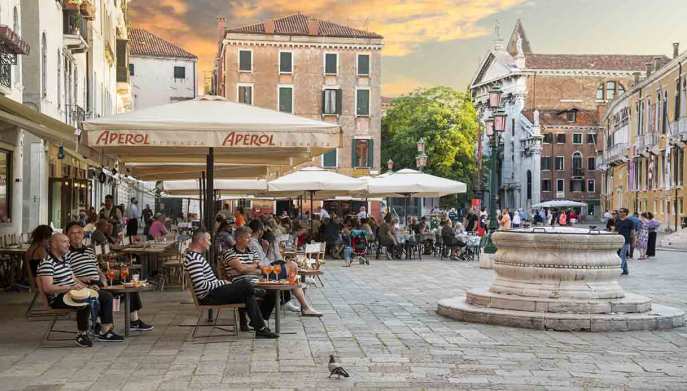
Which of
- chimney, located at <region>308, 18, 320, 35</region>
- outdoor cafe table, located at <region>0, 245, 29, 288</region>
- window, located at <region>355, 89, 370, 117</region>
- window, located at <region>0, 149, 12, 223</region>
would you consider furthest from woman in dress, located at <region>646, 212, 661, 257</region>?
chimney, located at <region>308, 18, 320, 35</region>

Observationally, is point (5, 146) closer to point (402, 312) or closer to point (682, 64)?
point (402, 312)

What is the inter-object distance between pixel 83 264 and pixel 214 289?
5.15ft

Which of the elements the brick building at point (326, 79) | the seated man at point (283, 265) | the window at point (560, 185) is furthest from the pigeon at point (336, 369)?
the window at point (560, 185)

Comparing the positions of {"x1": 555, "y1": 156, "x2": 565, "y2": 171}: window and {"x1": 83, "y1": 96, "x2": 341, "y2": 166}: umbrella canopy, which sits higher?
{"x1": 555, "y1": 156, "x2": 565, "y2": 171}: window

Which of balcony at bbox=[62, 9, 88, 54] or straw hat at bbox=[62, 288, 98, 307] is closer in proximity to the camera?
straw hat at bbox=[62, 288, 98, 307]

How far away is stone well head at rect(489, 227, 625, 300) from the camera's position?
11078 millimetres

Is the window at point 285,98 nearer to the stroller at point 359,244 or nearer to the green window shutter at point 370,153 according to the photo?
the green window shutter at point 370,153

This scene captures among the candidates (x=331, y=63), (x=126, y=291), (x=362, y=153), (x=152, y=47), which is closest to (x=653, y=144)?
(x=362, y=153)

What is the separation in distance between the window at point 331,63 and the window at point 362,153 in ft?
14.3

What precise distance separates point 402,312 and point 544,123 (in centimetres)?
7092

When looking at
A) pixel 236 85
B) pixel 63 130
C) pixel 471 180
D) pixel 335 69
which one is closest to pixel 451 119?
pixel 471 180

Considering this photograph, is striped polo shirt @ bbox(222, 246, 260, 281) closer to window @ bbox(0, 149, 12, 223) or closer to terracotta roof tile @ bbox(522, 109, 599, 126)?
window @ bbox(0, 149, 12, 223)

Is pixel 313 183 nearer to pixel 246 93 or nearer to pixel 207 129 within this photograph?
pixel 207 129

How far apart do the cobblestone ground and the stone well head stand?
893 mm
